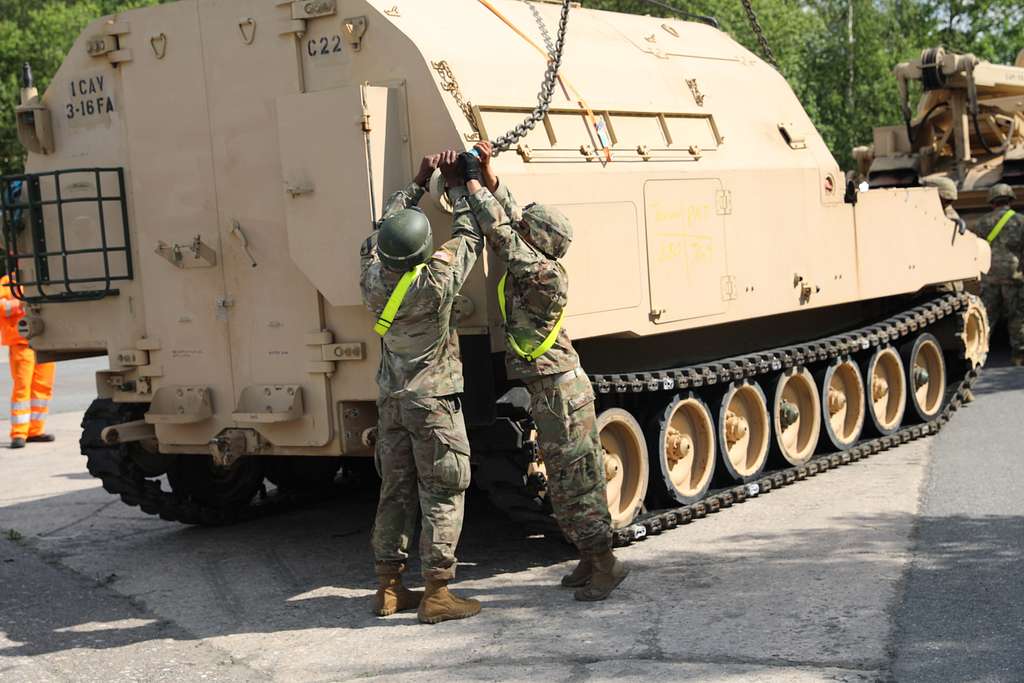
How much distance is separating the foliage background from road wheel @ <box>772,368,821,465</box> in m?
22.3

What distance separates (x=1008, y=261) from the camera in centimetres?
1424

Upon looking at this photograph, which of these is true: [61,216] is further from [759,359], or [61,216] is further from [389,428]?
[759,359]

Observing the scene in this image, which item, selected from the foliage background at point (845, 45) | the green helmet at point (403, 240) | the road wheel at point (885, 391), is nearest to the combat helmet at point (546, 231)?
the green helmet at point (403, 240)

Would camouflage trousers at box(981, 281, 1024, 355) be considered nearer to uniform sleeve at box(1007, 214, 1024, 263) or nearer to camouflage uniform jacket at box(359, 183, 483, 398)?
uniform sleeve at box(1007, 214, 1024, 263)

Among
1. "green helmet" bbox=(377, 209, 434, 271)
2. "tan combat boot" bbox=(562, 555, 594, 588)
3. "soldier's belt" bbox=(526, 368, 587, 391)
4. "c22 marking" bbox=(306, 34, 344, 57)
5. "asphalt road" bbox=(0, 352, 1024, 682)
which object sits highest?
"c22 marking" bbox=(306, 34, 344, 57)

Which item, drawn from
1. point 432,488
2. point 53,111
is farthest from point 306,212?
point 53,111

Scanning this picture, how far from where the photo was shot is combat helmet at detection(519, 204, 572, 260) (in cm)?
671

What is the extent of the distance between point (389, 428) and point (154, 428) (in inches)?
82.2

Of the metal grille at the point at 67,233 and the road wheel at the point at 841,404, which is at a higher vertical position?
the metal grille at the point at 67,233

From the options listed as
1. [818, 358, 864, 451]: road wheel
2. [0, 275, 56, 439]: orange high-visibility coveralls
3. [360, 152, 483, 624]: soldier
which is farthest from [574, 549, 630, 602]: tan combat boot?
[0, 275, 56, 439]: orange high-visibility coveralls

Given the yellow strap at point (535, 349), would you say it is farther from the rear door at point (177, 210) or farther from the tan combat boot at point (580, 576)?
the rear door at point (177, 210)

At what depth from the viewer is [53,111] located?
836 centimetres

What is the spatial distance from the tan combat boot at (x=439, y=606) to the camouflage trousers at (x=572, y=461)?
707 millimetres

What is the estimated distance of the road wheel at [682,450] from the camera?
8.19 meters
